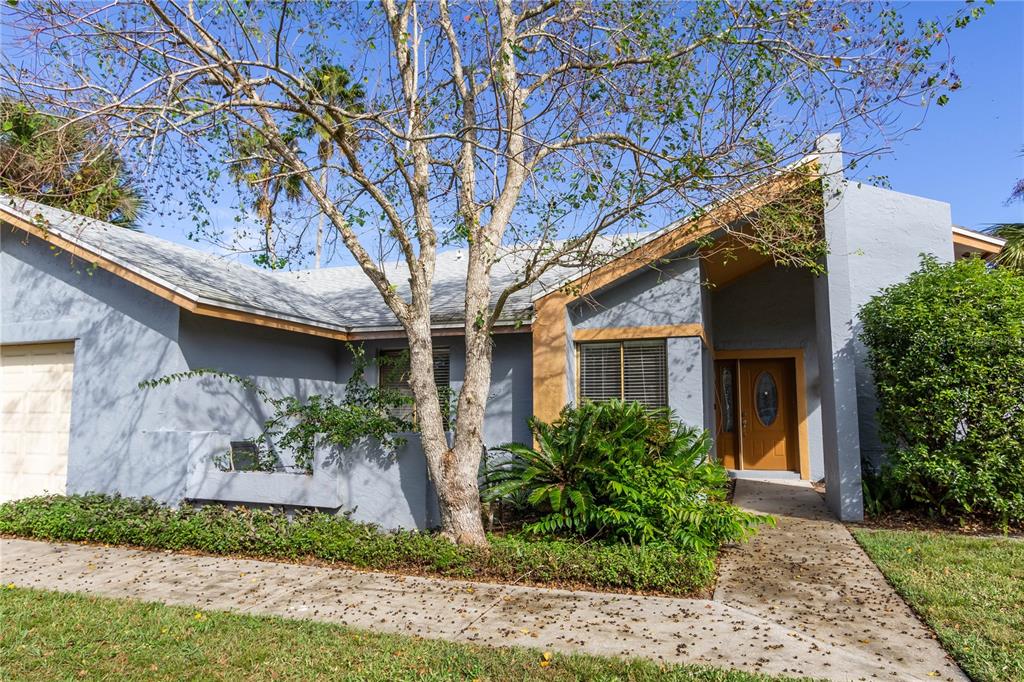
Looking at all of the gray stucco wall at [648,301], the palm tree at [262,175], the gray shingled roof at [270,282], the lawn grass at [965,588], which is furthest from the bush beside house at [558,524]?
the palm tree at [262,175]

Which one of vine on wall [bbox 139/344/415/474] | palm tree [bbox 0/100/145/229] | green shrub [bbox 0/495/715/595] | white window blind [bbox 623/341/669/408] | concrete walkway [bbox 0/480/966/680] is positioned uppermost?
palm tree [bbox 0/100/145/229]

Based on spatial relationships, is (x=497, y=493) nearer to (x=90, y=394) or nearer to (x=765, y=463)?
(x=90, y=394)

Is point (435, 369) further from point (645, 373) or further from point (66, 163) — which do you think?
point (66, 163)

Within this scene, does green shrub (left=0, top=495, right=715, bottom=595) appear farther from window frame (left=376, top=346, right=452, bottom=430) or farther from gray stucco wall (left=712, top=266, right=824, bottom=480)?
gray stucco wall (left=712, top=266, right=824, bottom=480)

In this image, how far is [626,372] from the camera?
1005 cm

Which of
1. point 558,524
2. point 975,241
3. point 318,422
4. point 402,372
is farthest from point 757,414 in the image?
point 318,422

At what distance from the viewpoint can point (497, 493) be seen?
774 centimetres

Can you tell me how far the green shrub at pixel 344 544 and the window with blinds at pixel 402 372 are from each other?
3.50 meters

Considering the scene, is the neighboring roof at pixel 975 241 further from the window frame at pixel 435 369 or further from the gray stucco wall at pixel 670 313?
the window frame at pixel 435 369

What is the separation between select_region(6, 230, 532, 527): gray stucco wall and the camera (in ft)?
25.4

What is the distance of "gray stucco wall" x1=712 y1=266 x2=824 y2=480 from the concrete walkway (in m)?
6.00

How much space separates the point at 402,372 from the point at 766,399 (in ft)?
25.3

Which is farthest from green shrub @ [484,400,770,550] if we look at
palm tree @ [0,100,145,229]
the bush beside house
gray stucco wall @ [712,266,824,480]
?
A: gray stucco wall @ [712,266,824,480]

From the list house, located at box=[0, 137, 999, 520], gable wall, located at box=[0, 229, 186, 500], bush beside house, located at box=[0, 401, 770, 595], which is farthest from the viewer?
gable wall, located at box=[0, 229, 186, 500]
